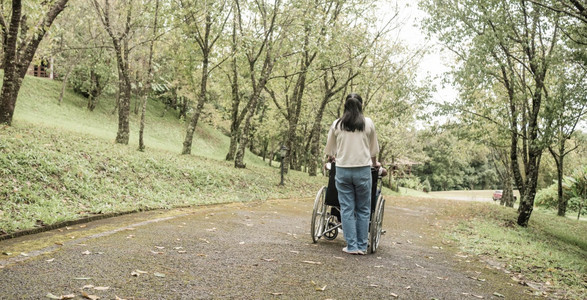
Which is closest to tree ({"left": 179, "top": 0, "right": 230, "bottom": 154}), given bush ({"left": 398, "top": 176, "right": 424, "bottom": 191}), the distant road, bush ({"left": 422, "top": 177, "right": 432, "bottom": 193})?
the distant road

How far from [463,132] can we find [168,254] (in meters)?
12.9

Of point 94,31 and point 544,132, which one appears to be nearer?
point 544,132

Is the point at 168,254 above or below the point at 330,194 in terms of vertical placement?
below

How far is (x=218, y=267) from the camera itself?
4.30 meters

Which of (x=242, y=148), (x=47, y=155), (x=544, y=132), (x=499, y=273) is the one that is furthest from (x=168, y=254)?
(x=242, y=148)

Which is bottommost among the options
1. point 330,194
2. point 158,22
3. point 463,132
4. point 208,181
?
point 208,181

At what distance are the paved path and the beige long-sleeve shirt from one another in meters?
1.28

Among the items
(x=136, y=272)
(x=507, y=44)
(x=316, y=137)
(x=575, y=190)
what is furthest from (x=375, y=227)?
(x=575, y=190)

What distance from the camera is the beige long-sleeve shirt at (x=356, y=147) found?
17.6 ft

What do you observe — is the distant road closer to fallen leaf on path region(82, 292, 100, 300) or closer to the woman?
the woman

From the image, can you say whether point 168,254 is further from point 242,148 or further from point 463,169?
point 463,169

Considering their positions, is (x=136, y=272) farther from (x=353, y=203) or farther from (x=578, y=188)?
(x=578, y=188)

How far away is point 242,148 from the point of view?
62.2 ft

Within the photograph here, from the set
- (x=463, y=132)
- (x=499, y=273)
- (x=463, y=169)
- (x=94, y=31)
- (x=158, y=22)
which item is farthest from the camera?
(x=463, y=169)
